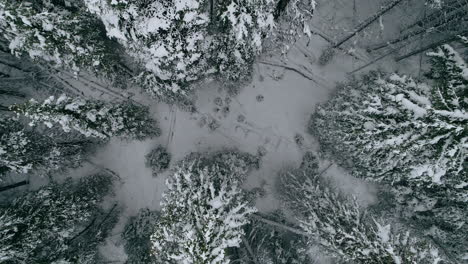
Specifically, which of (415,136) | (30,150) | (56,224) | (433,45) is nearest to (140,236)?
(56,224)

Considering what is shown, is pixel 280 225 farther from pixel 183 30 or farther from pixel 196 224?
pixel 183 30

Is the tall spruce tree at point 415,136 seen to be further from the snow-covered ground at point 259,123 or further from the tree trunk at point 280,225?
the tree trunk at point 280,225

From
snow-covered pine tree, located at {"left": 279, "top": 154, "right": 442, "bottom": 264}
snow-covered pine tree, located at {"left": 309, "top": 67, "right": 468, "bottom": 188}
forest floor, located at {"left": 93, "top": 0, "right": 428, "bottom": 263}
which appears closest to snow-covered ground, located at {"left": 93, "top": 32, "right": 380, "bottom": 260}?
forest floor, located at {"left": 93, "top": 0, "right": 428, "bottom": 263}

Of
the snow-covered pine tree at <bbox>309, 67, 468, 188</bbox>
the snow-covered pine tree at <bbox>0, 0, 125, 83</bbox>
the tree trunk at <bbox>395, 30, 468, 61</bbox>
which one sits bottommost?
the snow-covered pine tree at <bbox>0, 0, 125, 83</bbox>

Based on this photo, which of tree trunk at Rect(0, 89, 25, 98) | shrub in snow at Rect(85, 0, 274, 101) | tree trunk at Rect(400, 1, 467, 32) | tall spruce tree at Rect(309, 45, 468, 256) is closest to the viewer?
tall spruce tree at Rect(309, 45, 468, 256)

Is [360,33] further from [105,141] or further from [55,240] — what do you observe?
[55,240]

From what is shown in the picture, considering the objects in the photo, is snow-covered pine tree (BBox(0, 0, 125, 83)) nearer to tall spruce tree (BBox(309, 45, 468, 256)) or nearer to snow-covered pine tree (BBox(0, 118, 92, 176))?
snow-covered pine tree (BBox(0, 118, 92, 176))
